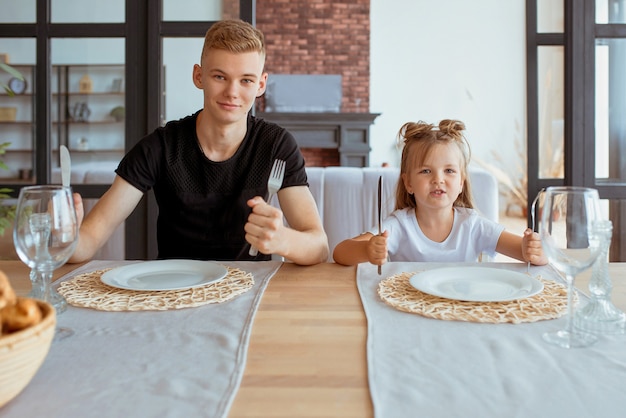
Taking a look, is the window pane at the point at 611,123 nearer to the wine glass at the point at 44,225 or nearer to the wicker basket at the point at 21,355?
the wine glass at the point at 44,225

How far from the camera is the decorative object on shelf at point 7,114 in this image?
2.51 metres


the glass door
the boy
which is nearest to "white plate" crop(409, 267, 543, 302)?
the boy

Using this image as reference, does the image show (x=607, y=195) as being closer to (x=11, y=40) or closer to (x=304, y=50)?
(x=11, y=40)

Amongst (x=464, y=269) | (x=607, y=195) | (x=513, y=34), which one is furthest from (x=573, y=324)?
(x=513, y=34)

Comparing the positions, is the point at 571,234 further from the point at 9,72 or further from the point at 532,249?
the point at 9,72

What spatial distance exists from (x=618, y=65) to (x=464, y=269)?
1.70 m

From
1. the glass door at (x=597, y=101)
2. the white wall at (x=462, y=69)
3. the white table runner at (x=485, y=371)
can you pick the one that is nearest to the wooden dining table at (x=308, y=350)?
the white table runner at (x=485, y=371)

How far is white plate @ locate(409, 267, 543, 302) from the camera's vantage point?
969mm

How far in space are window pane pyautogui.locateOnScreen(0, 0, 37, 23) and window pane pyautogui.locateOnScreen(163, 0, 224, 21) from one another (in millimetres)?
539

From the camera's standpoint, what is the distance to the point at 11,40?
2.45m

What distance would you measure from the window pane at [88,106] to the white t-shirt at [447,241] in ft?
4.43

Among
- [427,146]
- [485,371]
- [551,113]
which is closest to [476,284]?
[485,371]

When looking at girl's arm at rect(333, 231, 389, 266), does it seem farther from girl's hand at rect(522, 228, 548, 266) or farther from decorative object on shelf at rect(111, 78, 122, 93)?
decorative object on shelf at rect(111, 78, 122, 93)

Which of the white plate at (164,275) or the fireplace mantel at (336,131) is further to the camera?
the fireplace mantel at (336,131)
